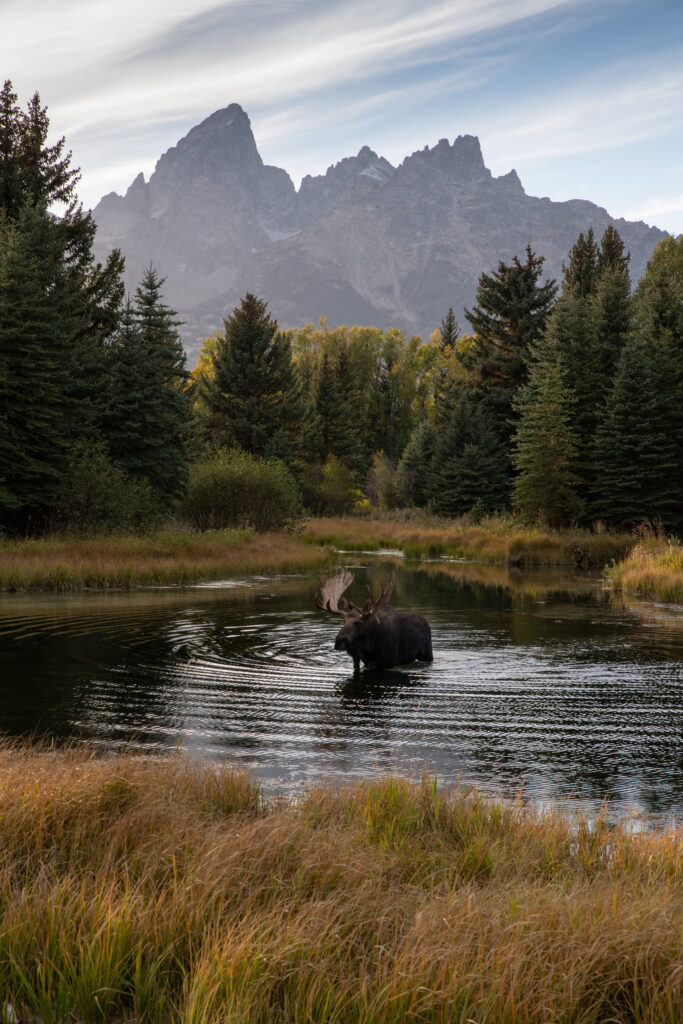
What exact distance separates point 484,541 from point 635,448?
945cm

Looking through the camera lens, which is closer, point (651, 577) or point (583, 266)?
point (651, 577)

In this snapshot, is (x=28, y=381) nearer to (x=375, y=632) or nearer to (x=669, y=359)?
(x=375, y=632)

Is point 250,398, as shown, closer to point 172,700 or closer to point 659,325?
point 659,325

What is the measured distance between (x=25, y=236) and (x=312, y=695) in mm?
26192

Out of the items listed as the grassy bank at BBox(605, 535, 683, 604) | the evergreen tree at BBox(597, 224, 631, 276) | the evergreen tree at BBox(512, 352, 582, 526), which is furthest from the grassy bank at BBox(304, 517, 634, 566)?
the evergreen tree at BBox(597, 224, 631, 276)

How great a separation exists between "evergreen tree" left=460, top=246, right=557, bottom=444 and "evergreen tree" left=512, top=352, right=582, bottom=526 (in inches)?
641

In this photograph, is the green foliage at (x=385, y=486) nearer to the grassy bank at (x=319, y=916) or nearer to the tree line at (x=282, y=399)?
the tree line at (x=282, y=399)

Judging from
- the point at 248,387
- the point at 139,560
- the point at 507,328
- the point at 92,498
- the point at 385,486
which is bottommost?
the point at 139,560

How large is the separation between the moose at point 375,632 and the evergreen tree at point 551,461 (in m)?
34.5

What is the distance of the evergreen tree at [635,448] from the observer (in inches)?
1756

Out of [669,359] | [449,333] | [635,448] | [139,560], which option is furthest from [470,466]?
[449,333]

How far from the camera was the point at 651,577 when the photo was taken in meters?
25.1

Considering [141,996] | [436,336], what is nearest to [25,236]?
[141,996]

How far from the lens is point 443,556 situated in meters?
46.9
